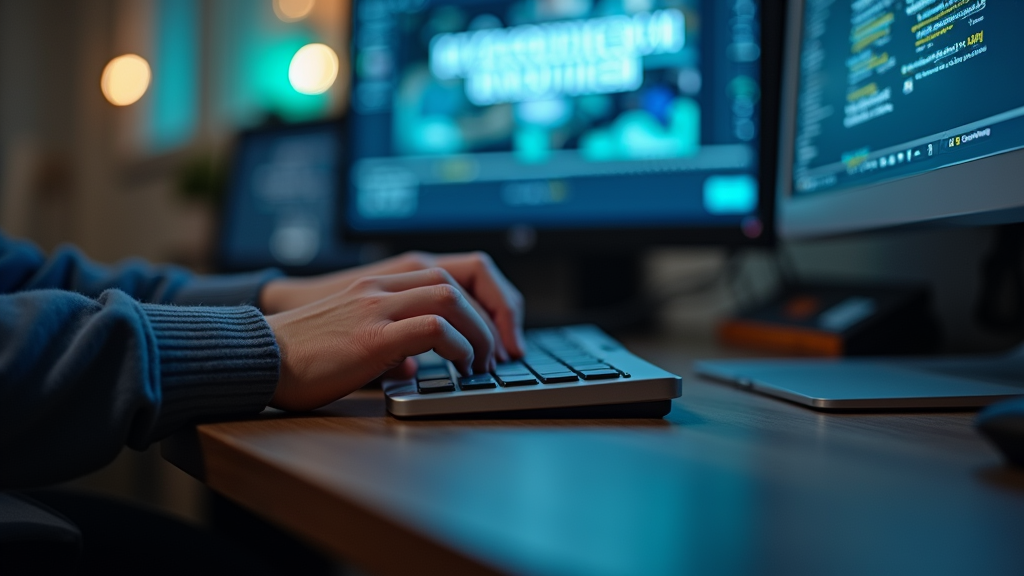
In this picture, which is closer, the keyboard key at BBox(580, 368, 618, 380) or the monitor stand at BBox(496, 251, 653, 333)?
the keyboard key at BBox(580, 368, 618, 380)

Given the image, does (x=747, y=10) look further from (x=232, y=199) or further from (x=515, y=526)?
(x=232, y=199)

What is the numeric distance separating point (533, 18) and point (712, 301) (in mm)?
556

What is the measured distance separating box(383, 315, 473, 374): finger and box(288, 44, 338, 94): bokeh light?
2024 millimetres

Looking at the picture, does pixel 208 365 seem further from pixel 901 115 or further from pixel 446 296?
pixel 901 115

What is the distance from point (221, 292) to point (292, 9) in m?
2.26

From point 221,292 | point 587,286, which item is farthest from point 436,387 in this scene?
point 587,286

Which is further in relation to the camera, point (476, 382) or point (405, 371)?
point (405, 371)

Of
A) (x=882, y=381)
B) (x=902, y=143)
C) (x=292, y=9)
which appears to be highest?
(x=292, y=9)

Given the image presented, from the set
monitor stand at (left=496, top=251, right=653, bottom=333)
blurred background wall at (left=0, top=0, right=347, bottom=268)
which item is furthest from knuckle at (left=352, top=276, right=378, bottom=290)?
blurred background wall at (left=0, top=0, right=347, bottom=268)

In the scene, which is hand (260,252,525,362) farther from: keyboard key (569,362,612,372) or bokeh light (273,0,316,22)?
bokeh light (273,0,316,22)

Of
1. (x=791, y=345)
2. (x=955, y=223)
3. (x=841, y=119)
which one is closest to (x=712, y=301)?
(x=791, y=345)

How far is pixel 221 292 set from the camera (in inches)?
28.4

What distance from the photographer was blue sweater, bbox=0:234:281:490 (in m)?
0.36

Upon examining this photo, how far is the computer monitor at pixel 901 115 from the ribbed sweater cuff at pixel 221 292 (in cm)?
54
